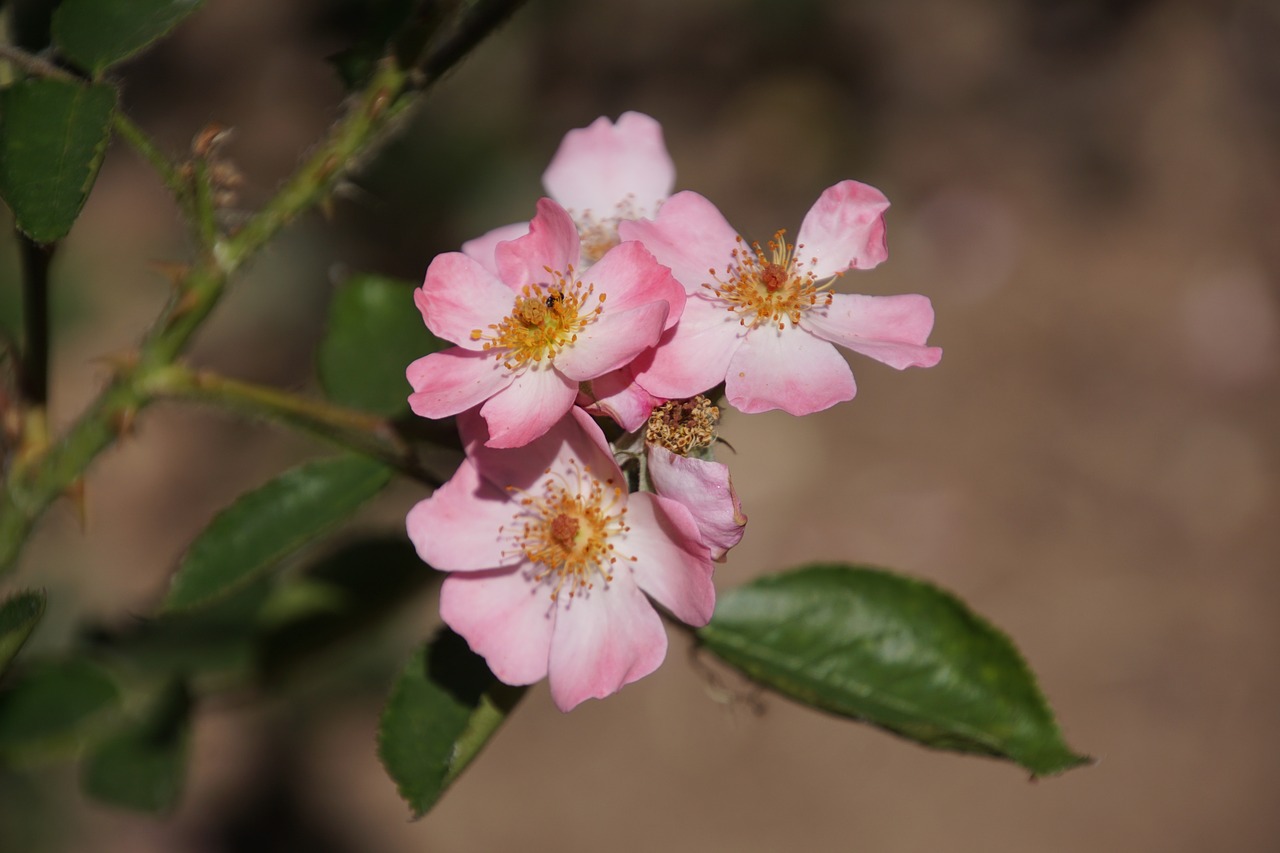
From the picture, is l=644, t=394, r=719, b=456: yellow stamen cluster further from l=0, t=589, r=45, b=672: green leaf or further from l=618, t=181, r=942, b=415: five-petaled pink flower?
l=0, t=589, r=45, b=672: green leaf

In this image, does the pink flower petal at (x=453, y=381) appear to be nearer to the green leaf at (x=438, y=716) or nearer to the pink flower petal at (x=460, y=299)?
the pink flower petal at (x=460, y=299)

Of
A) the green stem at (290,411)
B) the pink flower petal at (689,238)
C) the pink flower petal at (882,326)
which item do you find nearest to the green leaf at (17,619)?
the green stem at (290,411)

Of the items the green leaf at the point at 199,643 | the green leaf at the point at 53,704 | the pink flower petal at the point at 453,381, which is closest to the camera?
the pink flower petal at the point at 453,381

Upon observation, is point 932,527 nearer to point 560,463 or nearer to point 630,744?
point 630,744

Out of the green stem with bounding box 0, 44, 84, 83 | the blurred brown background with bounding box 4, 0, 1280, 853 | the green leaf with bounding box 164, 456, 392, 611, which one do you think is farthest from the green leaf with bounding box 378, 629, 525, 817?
the blurred brown background with bounding box 4, 0, 1280, 853

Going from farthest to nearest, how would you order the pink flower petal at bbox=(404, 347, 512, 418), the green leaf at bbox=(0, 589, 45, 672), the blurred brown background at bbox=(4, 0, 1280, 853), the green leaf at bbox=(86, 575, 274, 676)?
the blurred brown background at bbox=(4, 0, 1280, 853) < the green leaf at bbox=(86, 575, 274, 676) < the pink flower petal at bbox=(404, 347, 512, 418) < the green leaf at bbox=(0, 589, 45, 672)
